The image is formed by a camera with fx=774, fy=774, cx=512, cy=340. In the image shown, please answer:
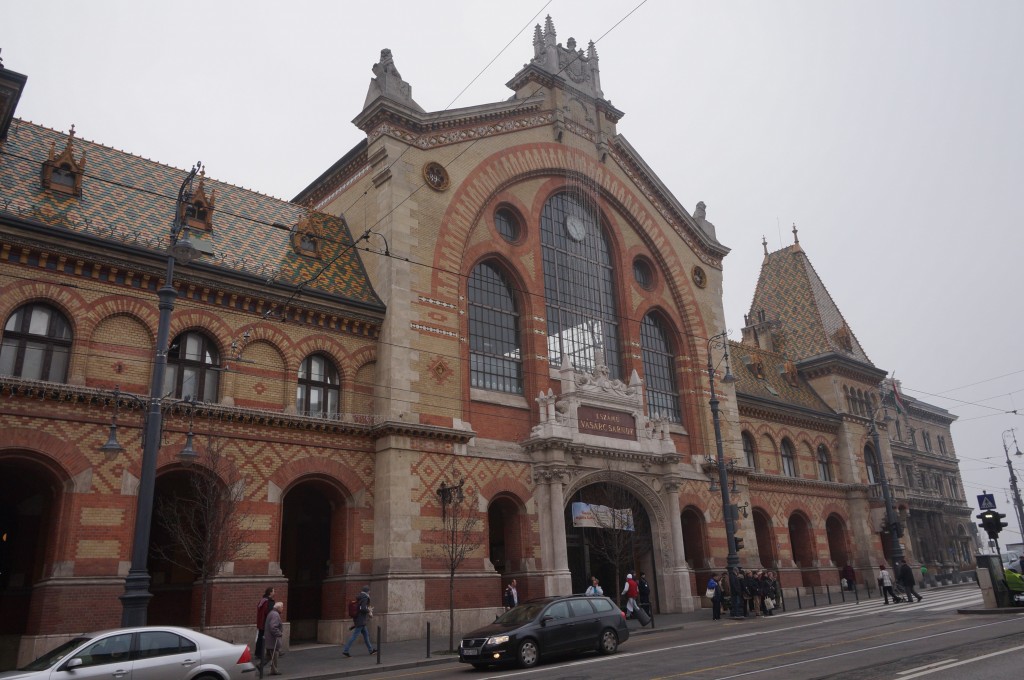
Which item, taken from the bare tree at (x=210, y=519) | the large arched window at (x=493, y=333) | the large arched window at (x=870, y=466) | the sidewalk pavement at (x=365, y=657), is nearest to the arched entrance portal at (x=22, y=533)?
the bare tree at (x=210, y=519)

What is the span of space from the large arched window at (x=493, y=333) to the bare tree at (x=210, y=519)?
395 inches

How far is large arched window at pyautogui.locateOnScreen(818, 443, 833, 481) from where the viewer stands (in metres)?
47.1

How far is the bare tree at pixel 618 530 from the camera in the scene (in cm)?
2972

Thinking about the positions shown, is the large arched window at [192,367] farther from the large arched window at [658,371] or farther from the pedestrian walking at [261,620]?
the large arched window at [658,371]

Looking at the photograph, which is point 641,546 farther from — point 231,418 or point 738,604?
point 231,418

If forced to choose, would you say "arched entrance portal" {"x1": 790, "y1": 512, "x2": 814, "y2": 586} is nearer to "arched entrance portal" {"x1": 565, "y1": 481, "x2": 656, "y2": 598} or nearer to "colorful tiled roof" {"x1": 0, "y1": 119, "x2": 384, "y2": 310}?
"arched entrance portal" {"x1": 565, "y1": 481, "x2": 656, "y2": 598}

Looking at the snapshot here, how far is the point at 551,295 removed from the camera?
3309cm

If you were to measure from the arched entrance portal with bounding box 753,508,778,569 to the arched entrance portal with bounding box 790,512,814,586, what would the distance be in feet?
10.5

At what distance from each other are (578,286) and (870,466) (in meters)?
28.1

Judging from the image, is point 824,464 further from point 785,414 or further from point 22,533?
point 22,533

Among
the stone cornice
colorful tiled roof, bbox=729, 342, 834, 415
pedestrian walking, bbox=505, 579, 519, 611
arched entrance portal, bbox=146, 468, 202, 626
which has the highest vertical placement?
colorful tiled roof, bbox=729, 342, 834, 415

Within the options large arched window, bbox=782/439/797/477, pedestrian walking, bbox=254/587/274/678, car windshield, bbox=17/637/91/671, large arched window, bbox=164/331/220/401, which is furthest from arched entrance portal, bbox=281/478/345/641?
large arched window, bbox=782/439/797/477

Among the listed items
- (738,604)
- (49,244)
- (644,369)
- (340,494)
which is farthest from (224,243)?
(738,604)

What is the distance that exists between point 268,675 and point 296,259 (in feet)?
47.5
